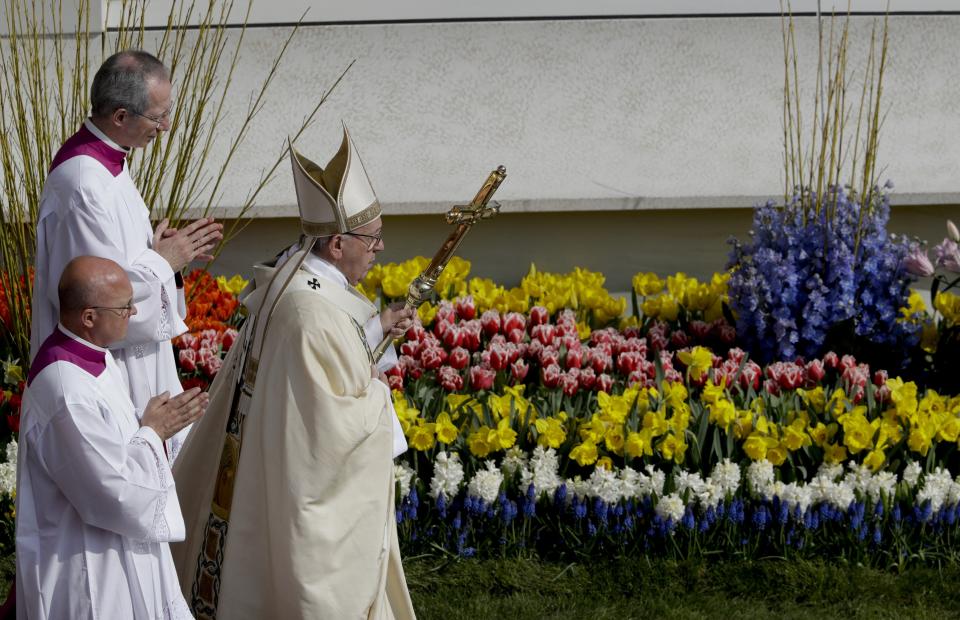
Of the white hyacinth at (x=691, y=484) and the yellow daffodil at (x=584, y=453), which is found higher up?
the yellow daffodil at (x=584, y=453)

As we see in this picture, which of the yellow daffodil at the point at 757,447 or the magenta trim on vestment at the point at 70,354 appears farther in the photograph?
the yellow daffodil at the point at 757,447

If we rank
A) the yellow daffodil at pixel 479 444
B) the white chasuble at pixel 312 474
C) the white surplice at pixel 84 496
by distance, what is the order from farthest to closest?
the yellow daffodil at pixel 479 444, the white chasuble at pixel 312 474, the white surplice at pixel 84 496

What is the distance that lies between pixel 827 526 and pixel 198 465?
2254 mm

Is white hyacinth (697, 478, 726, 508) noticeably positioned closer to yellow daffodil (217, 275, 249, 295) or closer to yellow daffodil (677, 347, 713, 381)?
yellow daffodil (677, 347, 713, 381)

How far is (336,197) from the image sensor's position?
11.2ft

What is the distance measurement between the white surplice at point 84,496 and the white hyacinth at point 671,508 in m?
2.05

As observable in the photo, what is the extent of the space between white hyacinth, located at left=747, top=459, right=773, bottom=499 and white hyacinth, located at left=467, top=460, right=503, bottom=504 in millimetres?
898

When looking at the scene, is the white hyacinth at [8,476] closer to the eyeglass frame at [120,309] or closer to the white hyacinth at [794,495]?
the eyeglass frame at [120,309]

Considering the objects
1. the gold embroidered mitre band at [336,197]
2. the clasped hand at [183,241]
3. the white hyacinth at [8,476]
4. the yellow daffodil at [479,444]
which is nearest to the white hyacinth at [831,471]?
the yellow daffodil at [479,444]

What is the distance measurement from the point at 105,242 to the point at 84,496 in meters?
1.17

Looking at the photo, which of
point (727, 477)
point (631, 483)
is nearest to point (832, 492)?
point (727, 477)

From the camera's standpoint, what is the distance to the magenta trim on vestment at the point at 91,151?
3875mm

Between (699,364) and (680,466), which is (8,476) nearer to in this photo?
(680,466)

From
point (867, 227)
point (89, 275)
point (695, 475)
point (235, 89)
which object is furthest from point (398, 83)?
point (89, 275)
